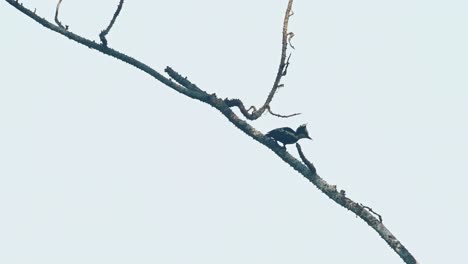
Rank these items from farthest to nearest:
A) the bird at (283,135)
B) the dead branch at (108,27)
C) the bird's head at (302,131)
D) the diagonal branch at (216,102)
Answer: the bird's head at (302,131) → the bird at (283,135) → the diagonal branch at (216,102) → the dead branch at (108,27)

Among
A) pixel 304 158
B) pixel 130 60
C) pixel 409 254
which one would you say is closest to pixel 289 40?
pixel 304 158

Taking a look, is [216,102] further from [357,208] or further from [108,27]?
[357,208]

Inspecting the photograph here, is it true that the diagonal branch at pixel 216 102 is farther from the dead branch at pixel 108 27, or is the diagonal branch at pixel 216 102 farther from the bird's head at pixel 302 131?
the bird's head at pixel 302 131

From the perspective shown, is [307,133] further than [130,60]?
Yes

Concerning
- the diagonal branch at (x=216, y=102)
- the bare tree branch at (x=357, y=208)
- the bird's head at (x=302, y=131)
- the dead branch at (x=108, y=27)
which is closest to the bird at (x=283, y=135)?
the diagonal branch at (x=216, y=102)

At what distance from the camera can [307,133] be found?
15.1 m

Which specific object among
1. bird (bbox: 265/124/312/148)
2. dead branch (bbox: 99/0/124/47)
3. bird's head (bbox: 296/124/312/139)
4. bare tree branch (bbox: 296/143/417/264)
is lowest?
dead branch (bbox: 99/0/124/47)

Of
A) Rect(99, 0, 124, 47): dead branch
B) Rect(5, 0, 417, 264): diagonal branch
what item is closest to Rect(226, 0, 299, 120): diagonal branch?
Rect(5, 0, 417, 264): diagonal branch

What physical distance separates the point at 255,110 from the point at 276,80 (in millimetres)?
849

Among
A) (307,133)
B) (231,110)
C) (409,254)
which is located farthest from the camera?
(307,133)

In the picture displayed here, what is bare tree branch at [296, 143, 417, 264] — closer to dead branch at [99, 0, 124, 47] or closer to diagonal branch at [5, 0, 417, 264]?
diagonal branch at [5, 0, 417, 264]

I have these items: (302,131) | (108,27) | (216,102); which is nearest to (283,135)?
(302,131)

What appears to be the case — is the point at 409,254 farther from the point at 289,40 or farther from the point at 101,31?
the point at 101,31

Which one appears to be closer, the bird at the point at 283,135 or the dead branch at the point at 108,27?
the dead branch at the point at 108,27
